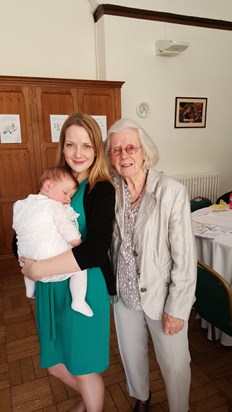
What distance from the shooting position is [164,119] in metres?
4.35

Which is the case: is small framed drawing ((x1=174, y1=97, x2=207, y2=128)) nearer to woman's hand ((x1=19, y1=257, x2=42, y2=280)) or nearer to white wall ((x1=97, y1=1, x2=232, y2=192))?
white wall ((x1=97, y1=1, x2=232, y2=192))

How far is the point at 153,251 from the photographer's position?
4.17ft

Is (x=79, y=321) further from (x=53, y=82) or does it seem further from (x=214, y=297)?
(x=53, y=82)

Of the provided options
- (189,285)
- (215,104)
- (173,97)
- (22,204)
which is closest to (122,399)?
(189,285)

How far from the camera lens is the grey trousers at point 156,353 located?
4.38 ft

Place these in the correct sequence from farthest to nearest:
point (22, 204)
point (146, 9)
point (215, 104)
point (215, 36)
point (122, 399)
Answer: point (215, 104) → point (215, 36) → point (146, 9) → point (122, 399) → point (22, 204)

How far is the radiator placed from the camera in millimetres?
4523

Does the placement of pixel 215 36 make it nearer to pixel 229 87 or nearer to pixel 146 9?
pixel 229 87

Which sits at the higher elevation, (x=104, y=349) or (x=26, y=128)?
(x=26, y=128)

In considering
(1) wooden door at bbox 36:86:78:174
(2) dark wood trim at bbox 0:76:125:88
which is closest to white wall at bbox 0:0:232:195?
(2) dark wood trim at bbox 0:76:125:88

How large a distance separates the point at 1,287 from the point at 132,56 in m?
3.41

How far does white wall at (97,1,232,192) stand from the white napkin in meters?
2.36

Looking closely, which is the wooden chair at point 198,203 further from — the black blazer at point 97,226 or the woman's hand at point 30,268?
the woman's hand at point 30,268

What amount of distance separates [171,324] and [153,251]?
1.10 ft
